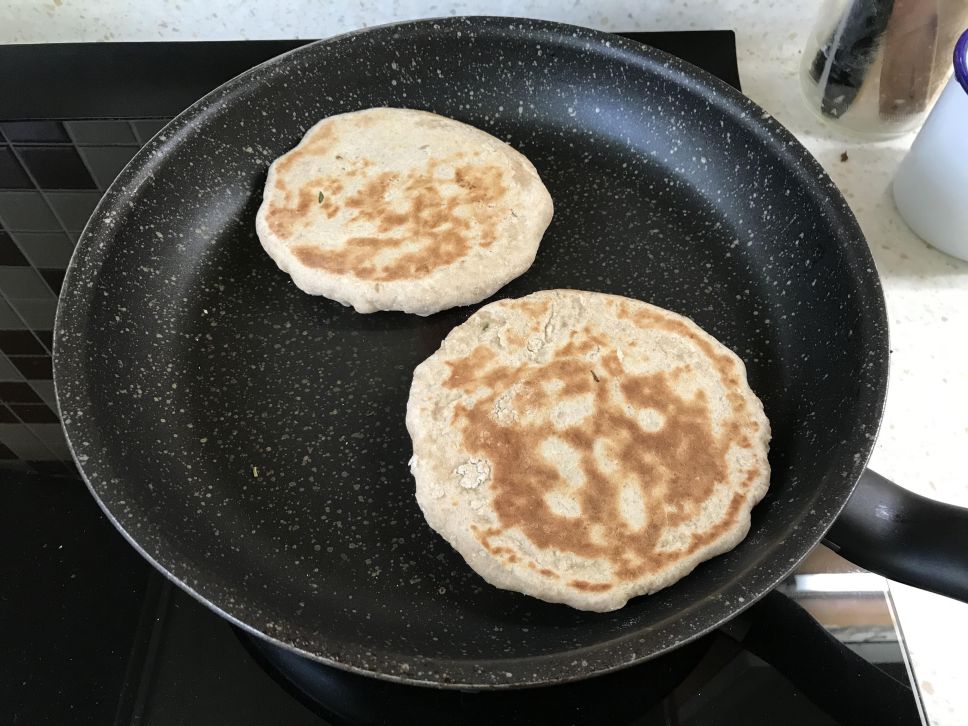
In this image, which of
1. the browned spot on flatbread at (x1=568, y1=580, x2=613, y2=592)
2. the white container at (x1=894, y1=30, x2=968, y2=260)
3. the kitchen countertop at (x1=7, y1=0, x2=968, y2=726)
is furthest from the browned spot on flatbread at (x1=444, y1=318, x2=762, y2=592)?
the white container at (x1=894, y1=30, x2=968, y2=260)

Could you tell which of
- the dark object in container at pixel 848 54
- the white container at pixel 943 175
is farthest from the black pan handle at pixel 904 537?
the dark object in container at pixel 848 54

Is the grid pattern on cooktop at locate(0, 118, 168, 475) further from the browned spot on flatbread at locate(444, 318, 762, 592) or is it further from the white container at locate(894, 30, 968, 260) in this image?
the white container at locate(894, 30, 968, 260)

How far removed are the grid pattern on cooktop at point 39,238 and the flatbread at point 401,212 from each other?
279 millimetres

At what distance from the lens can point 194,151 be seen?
1.03 m

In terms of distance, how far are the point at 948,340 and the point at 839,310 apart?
210 millimetres

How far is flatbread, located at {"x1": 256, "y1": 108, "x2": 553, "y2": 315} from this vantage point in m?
0.95

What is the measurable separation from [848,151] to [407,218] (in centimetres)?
68

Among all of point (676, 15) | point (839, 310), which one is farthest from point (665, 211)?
point (676, 15)

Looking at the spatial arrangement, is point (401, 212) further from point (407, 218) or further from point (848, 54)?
point (848, 54)

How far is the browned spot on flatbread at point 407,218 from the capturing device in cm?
96

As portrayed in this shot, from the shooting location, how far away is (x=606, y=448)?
83 centimetres

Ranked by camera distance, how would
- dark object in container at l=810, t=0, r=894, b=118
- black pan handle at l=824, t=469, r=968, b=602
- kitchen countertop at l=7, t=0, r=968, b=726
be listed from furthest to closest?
dark object in container at l=810, t=0, r=894, b=118
kitchen countertop at l=7, t=0, r=968, b=726
black pan handle at l=824, t=469, r=968, b=602

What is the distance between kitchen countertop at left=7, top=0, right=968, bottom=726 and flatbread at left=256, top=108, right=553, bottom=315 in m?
0.27

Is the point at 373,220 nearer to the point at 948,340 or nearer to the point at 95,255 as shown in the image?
the point at 95,255
